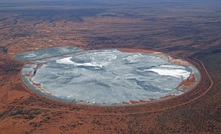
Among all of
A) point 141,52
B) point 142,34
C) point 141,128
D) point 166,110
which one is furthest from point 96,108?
point 142,34

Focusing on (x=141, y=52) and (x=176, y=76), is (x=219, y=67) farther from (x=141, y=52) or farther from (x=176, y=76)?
(x=141, y=52)

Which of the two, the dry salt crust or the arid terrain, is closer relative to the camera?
the arid terrain

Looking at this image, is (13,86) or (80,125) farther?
(13,86)

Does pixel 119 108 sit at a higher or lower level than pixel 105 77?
lower

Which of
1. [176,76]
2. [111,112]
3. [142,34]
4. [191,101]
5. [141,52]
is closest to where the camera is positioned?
[111,112]

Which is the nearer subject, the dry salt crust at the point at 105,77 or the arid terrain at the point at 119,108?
the arid terrain at the point at 119,108

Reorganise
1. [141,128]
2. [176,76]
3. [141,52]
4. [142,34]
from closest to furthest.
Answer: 1. [141,128]
2. [176,76]
3. [141,52]
4. [142,34]

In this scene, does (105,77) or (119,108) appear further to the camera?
(105,77)
